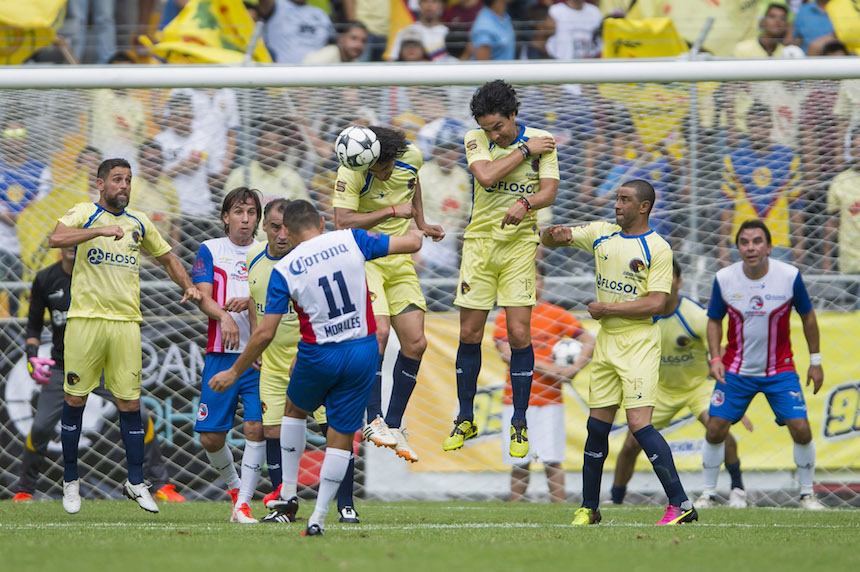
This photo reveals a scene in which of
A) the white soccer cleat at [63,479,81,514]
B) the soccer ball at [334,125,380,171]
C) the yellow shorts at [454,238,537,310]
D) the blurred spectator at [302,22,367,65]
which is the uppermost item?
the blurred spectator at [302,22,367,65]

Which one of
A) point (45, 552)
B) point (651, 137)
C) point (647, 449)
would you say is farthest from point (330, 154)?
point (45, 552)

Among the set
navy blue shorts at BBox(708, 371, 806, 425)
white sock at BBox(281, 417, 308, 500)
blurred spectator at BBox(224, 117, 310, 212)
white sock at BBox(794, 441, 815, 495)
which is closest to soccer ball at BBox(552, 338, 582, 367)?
navy blue shorts at BBox(708, 371, 806, 425)

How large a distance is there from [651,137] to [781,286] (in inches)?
82.6

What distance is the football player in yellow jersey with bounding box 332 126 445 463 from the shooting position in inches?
305

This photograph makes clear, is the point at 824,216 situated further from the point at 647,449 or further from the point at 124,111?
the point at 124,111

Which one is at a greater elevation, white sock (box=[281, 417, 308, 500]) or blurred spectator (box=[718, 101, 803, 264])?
blurred spectator (box=[718, 101, 803, 264])

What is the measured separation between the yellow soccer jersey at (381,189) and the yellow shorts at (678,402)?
11.5 feet

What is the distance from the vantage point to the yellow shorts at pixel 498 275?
313 inches

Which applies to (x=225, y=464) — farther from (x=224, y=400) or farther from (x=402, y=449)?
(x=402, y=449)

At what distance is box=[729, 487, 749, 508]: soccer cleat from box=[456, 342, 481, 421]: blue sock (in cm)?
325

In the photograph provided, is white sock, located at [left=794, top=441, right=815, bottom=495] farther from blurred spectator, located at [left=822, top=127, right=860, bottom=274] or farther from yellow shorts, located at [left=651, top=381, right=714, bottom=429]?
blurred spectator, located at [left=822, top=127, right=860, bottom=274]

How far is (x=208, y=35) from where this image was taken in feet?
41.0

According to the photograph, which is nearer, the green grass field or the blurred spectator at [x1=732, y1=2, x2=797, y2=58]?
the green grass field

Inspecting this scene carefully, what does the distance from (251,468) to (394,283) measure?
1.76m
